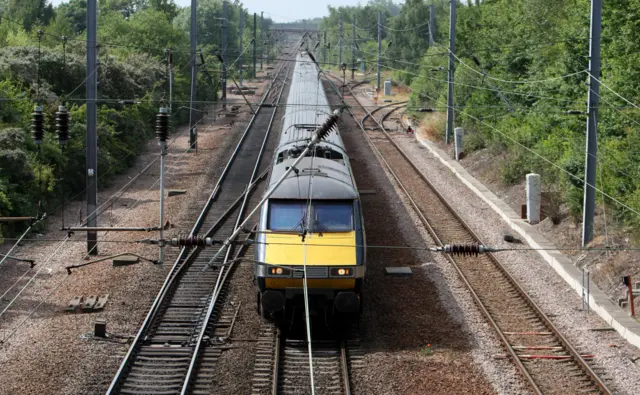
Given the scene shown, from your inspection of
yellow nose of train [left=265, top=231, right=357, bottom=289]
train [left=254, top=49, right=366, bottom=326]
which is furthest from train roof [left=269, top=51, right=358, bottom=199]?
yellow nose of train [left=265, top=231, right=357, bottom=289]

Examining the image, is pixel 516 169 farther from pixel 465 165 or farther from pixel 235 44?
pixel 235 44

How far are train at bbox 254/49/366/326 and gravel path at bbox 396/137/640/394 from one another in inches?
172

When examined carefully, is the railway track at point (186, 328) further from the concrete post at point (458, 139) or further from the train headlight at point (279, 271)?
the concrete post at point (458, 139)

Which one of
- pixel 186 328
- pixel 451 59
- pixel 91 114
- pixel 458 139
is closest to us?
pixel 186 328

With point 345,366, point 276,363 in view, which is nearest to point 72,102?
point 276,363

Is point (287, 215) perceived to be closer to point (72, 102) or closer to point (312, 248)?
point (312, 248)

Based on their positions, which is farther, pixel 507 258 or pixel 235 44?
pixel 235 44

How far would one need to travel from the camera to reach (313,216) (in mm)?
15781

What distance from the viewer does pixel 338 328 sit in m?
15.6

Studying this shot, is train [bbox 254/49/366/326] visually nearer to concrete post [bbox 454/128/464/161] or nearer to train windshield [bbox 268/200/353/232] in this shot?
train windshield [bbox 268/200/353/232]

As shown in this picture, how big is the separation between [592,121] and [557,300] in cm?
475

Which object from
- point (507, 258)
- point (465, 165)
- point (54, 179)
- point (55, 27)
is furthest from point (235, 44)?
point (507, 258)

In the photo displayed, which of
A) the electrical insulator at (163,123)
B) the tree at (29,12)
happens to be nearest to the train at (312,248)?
the electrical insulator at (163,123)

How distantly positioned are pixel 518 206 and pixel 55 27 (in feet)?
139
